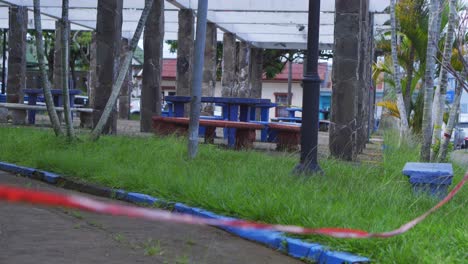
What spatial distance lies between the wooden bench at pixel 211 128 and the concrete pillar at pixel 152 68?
349cm

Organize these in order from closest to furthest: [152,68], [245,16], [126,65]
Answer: [126,65] → [152,68] → [245,16]

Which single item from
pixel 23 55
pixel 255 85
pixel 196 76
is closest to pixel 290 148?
pixel 196 76

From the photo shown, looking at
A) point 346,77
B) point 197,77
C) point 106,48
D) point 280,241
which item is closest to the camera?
point 280,241

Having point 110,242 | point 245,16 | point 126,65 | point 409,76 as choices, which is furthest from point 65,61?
point 245,16

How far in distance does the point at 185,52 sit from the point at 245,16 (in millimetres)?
3548

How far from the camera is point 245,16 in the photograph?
22.9 metres

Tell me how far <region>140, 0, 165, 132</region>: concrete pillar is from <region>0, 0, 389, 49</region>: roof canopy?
214 cm

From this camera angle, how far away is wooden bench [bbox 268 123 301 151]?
13.1 metres

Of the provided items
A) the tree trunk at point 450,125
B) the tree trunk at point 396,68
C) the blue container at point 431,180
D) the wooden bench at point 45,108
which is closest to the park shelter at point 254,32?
the tree trunk at point 396,68

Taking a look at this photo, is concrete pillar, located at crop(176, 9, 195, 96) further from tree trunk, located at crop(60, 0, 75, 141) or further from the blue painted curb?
the blue painted curb

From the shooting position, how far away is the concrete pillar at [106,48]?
14.1 meters

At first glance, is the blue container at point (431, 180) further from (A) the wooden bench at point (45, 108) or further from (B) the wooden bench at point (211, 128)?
(A) the wooden bench at point (45, 108)

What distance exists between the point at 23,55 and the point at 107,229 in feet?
48.9

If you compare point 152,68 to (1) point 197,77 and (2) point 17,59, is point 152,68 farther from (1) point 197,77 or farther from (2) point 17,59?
(1) point 197,77
